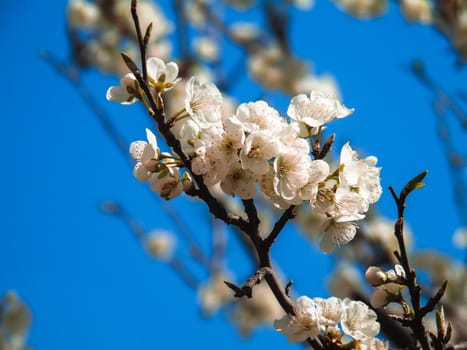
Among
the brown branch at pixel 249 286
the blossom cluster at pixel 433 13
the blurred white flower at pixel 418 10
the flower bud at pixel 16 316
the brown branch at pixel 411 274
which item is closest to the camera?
the brown branch at pixel 249 286

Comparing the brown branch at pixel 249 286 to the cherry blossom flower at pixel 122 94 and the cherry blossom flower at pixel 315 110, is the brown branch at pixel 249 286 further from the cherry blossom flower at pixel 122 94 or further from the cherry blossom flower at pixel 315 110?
the cherry blossom flower at pixel 122 94

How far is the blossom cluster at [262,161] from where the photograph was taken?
110 cm

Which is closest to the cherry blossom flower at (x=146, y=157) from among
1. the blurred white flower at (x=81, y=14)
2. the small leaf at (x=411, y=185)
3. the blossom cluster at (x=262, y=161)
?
the blossom cluster at (x=262, y=161)

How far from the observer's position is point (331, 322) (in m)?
1.15

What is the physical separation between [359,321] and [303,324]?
146 mm

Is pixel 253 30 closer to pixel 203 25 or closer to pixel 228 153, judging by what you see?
pixel 203 25

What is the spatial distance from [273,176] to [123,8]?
4208 millimetres

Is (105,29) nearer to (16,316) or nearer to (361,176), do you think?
(16,316)

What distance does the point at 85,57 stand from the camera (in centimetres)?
484

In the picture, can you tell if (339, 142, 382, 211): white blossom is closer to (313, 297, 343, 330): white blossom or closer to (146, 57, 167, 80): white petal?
(313, 297, 343, 330): white blossom

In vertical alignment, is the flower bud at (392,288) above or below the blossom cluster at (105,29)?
below

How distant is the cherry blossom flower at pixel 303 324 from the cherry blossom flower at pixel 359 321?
0.08 metres

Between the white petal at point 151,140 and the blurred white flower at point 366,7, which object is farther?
the blurred white flower at point 366,7

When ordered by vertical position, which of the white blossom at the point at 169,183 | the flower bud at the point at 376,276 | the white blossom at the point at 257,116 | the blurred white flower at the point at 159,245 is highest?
the blurred white flower at the point at 159,245
